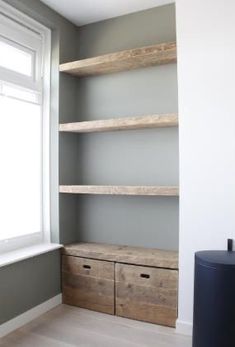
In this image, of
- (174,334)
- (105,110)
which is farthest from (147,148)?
(174,334)

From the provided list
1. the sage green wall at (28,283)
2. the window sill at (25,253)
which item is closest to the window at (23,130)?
the window sill at (25,253)

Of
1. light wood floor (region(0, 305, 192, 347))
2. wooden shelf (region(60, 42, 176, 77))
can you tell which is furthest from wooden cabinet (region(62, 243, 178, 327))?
wooden shelf (region(60, 42, 176, 77))

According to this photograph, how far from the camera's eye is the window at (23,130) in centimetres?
280

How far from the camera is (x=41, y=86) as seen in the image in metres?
3.22

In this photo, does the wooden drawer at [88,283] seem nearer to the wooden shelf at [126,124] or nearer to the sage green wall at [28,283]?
the sage green wall at [28,283]

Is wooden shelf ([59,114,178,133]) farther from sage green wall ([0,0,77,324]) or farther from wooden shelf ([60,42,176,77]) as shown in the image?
wooden shelf ([60,42,176,77])

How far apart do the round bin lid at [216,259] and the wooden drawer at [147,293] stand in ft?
1.63

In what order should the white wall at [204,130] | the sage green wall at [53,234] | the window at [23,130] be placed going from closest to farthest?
the white wall at [204,130] → the sage green wall at [53,234] → the window at [23,130]

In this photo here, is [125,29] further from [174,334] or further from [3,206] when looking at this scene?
[174,334]

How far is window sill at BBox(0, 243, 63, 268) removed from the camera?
256 centimetres

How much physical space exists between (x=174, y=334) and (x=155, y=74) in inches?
90.7

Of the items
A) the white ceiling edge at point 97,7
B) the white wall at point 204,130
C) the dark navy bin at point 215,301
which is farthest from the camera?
the white ceiling edge at point 97,7

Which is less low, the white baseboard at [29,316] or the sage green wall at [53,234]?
the sage green wall at [53,234]

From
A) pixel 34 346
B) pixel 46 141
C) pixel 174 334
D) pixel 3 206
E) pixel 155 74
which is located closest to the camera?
pixel 34 346
